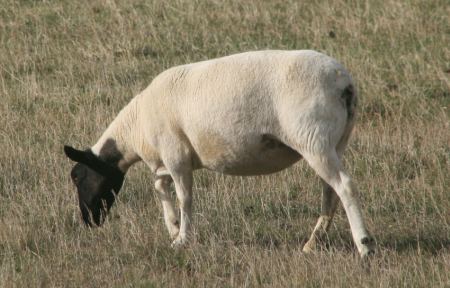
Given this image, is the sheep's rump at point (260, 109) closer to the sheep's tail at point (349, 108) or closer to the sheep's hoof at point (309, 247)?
the sheep's tail at point (349, 108)

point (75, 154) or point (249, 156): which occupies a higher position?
point (249, 156)

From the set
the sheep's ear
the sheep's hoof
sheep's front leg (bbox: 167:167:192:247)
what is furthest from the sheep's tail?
the sheep's ear

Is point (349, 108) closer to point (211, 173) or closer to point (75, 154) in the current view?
point (75, 154)

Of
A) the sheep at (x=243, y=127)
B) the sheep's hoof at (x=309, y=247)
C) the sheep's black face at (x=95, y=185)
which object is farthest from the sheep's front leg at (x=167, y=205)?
the sheep's hoof at (x=309, y=247)

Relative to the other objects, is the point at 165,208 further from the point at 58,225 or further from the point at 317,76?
the point at 317,76

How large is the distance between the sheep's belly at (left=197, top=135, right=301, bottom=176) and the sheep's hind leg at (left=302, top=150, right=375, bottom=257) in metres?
0.35

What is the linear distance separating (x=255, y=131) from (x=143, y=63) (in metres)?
6.53

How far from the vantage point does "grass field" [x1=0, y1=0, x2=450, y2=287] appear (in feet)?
24.9

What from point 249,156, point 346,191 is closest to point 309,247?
point 346,191

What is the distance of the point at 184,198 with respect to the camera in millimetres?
8344

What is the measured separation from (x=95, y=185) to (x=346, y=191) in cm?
241

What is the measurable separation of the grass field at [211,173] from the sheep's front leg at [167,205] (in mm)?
112

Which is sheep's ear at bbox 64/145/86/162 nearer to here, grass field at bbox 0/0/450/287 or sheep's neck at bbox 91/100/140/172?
sheep's neck at bbox 91/100/140/172

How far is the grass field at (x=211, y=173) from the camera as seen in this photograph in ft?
24.9
